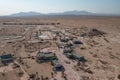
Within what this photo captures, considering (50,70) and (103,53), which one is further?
(103,53)

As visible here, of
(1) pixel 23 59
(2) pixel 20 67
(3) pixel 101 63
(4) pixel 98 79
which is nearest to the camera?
(4) pixel 98 79

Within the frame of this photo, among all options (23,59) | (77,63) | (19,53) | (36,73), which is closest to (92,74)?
(77,63)

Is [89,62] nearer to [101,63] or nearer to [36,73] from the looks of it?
[101,63]

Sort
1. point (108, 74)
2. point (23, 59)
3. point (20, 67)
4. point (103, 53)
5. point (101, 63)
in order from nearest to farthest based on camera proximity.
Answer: point (108, 74) < point (20, 67) < point (101, 63) < point (23, 59) < point (103, 53)

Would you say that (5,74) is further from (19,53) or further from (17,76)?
(19,53)

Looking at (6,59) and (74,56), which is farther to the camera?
(74,56)

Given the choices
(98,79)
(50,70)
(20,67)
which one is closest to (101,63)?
(98,79)

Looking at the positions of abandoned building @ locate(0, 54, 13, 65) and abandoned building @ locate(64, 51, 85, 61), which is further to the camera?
abandoned building @ locate(64, 51, 85, 61)

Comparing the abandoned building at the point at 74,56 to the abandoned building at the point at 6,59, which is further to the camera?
the abandoned building at the point at 74,56

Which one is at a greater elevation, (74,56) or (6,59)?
(74,56)
